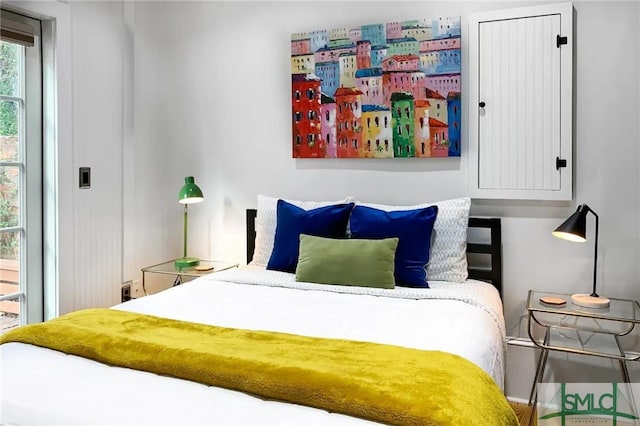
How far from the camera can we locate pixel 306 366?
156 cm

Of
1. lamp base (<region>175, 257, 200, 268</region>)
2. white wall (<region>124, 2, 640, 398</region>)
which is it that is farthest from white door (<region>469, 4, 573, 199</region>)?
lamp base (<region>175, 257, 200, 268</region>)

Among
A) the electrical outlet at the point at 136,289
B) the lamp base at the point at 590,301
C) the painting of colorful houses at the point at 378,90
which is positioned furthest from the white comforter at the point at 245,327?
the electrical outlet at the point at 136,289

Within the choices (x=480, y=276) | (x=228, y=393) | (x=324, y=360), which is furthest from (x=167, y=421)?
(x=480, y=276)

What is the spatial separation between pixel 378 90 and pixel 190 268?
159cm

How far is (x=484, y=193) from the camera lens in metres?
2.98

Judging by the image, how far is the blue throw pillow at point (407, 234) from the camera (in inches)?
106

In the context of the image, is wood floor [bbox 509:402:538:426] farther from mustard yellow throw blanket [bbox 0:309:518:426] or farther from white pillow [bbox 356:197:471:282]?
mustard yellow throw blanket [bbox 0:309:518:426]

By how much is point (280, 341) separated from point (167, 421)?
540 millimetres

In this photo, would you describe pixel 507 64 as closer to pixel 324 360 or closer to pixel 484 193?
pixel 484 193

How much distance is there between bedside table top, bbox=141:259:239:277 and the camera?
3.39 m

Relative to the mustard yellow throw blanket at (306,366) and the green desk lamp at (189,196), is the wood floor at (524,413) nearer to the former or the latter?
the mustard yellow throw blanket at (306,366)

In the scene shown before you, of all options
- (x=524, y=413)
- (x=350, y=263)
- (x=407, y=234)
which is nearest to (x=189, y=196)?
(x=350, y=263)

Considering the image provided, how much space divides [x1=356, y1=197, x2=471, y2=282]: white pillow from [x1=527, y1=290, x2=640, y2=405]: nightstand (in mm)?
378

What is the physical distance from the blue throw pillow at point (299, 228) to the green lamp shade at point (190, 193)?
0.72m
